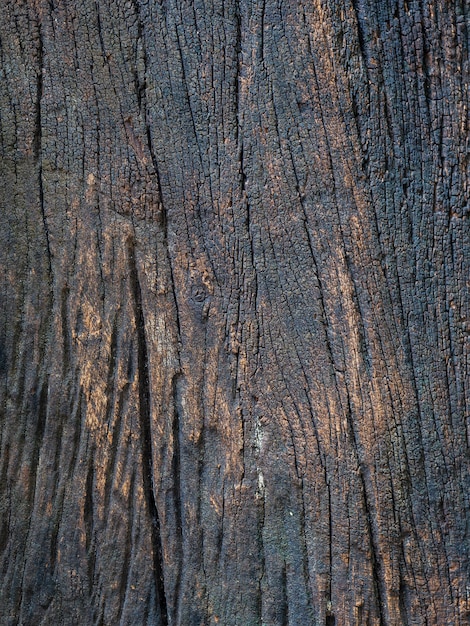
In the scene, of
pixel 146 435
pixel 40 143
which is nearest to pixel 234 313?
pixel 146 435

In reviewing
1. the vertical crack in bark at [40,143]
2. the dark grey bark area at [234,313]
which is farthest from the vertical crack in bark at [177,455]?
the vertical crack in bark at [40,143]

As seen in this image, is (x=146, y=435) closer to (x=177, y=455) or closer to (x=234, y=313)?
(x=177, y=455)

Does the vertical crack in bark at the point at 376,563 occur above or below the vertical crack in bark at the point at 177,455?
below

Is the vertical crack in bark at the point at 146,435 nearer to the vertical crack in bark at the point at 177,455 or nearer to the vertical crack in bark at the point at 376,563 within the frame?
the vertical crack in bark at the point at 177,455

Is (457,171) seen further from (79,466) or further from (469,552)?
(79,466)

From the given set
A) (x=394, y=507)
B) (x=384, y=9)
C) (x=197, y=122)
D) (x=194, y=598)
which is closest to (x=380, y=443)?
(x=394, y=507)

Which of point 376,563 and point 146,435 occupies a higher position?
point 146,435

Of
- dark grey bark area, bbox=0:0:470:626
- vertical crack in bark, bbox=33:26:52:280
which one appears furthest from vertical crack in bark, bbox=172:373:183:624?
vertical crack in bark, bbox=33:26:52:280
